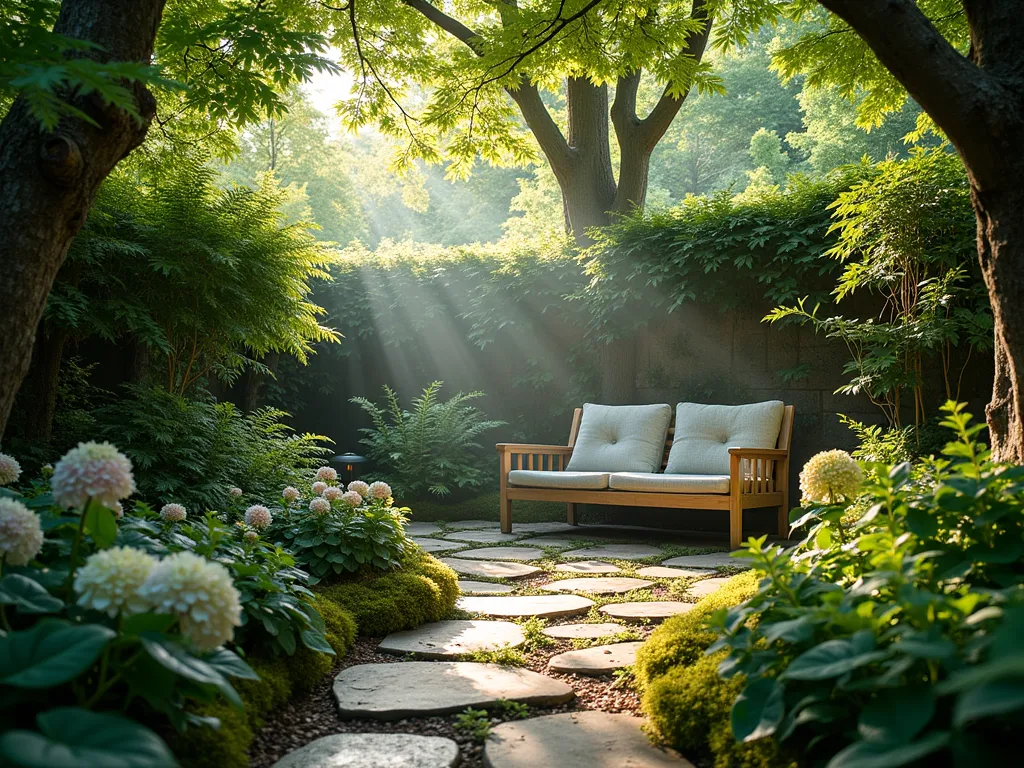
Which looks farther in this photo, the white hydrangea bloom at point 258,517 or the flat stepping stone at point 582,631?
the flat stepping stone at point 582,631

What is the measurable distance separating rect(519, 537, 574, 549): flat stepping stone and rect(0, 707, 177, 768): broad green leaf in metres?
3.99

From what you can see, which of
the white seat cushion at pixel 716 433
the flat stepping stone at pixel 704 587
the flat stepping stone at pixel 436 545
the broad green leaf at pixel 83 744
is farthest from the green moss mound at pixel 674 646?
the white seat cushion at pixel 716 433

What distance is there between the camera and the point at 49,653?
39.8 inches

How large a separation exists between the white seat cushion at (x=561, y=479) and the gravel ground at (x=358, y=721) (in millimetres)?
2766

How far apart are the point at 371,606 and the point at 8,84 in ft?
6.14

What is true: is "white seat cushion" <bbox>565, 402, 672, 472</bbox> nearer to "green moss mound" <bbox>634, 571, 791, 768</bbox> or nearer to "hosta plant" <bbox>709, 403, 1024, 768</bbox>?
"green moss mound" <bbox>634, 571, 791, 768</bbox>

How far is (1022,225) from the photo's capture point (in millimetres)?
1877

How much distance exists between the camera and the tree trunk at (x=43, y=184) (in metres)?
1.96

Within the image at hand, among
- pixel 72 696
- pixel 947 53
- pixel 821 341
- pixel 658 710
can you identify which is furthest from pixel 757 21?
pixel 72 696

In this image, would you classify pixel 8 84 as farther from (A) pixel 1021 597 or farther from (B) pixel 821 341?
(B) pixel 821 341

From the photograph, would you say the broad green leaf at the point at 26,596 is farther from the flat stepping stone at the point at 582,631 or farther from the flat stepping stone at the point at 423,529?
the flat stepping stone at the point at 423,529

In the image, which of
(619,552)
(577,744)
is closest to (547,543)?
(619,552)

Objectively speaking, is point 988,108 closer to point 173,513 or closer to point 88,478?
point 88,478

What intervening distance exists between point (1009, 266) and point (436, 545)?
356 cm
